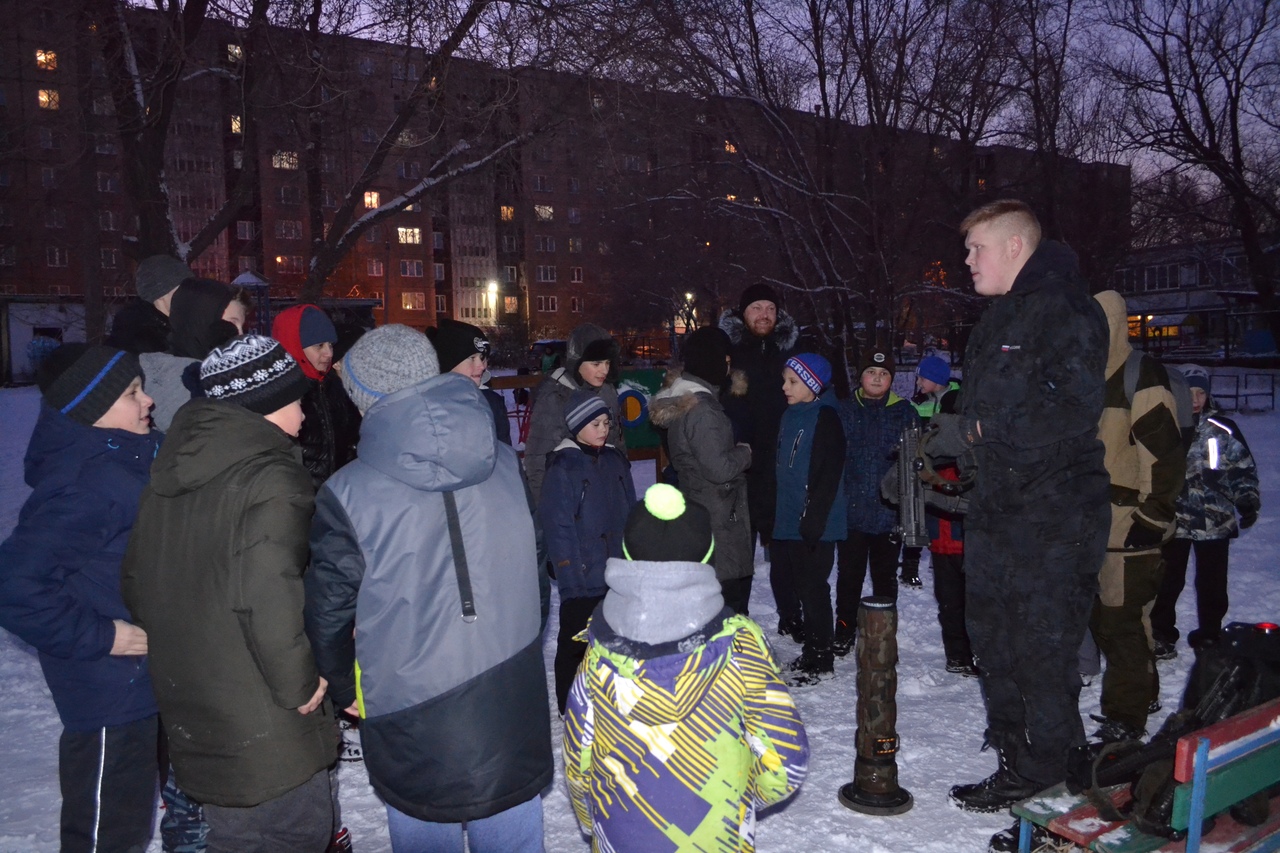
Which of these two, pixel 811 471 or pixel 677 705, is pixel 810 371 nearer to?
pixel 811 471

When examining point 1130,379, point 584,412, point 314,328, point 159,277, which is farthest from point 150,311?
point 1130,379

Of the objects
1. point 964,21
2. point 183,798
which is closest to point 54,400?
point 183,798

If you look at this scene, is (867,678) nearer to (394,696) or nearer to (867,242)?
(394,696)

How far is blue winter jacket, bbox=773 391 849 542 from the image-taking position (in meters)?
5.19

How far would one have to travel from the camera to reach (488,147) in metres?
10.9

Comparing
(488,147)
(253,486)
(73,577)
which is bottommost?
(73,577)

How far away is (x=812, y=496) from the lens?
520 centimetres

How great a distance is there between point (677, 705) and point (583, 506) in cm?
235

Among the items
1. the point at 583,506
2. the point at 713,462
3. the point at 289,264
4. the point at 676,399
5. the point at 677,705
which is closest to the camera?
the point at 677,705

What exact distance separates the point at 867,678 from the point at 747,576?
1636 millimetres

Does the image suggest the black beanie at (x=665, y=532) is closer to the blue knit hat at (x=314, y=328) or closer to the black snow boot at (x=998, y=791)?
the black snow boot at (x=998, y=791)

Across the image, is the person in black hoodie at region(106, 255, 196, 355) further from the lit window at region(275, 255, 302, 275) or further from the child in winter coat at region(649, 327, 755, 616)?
the lit window at region(275, 255, 302, 275)

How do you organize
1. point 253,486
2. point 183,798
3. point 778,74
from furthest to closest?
point 778,74 → point 183,798 → point 253,486

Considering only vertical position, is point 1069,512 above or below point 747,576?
above
